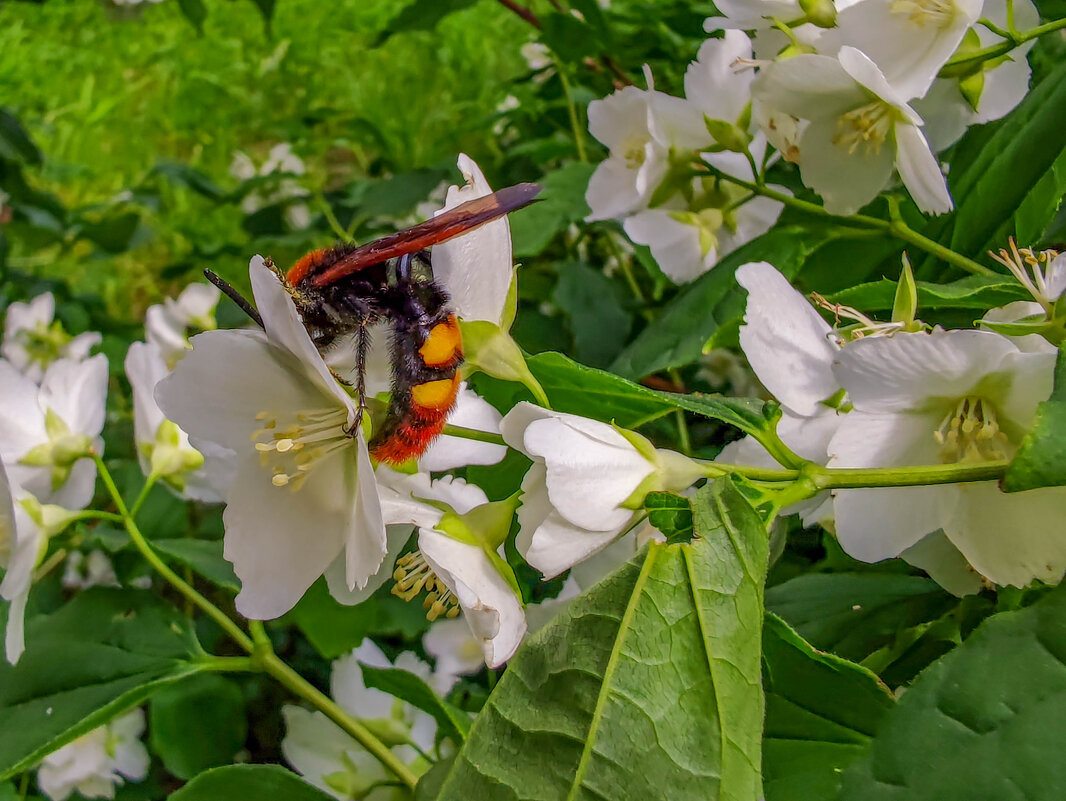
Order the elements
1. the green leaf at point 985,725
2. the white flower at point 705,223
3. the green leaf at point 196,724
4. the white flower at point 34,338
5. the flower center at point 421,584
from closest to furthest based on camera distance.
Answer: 1. the green leaf at point 985,725
2. the flower center at point 421,584
3. the white flower at point 705,223
4. the green leaf at point 196,724
5. the white flower at point 34,338

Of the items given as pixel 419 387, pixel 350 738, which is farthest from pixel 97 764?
pixel 419 387

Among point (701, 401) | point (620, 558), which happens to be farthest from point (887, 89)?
point (620, 558)

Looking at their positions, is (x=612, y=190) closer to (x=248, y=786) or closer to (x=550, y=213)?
(x=550, y=213)

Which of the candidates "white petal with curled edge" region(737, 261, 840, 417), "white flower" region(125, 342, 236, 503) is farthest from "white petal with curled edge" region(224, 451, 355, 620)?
"white flower" region(125, 342, 236, 503)

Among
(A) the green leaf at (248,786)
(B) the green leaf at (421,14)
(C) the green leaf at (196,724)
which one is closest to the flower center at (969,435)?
(A) the green leaf at (248,786)

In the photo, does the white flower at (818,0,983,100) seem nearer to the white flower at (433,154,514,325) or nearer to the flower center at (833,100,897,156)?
the flower center at (833,100,897,156)

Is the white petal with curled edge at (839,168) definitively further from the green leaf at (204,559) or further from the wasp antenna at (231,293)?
the green leaf at (204,559)
